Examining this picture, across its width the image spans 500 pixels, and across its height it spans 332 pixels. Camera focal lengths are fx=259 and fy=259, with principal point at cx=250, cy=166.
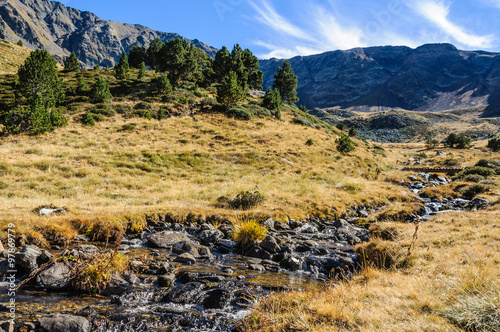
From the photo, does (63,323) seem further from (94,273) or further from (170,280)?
(170,280)

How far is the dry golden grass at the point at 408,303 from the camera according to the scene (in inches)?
163

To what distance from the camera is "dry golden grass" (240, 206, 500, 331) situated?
4.14 m

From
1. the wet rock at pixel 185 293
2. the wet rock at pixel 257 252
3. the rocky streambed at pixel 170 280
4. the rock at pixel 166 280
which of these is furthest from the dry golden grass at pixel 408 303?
the wet rock at pixel 257 252

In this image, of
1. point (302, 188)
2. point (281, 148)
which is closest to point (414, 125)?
point (281, 148)

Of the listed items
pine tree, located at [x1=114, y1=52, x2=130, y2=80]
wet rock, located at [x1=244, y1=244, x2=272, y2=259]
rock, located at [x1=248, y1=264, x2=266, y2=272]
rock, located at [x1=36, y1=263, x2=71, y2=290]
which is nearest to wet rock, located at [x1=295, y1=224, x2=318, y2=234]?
wet rock, located at [x1=244, y1=244, x2=272, y2=259]

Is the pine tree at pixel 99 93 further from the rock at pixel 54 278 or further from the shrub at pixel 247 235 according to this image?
the rock at pixel 54 278

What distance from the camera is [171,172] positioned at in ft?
91.6

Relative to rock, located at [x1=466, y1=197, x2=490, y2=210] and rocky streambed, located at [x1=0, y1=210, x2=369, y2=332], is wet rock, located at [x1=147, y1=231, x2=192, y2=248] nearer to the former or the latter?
rocky streambed, located at [x1=0, y1=210, x2=369, y2=332]

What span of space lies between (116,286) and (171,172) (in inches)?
850

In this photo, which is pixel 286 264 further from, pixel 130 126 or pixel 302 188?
pixel 130 126

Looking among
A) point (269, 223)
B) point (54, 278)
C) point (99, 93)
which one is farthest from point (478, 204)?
point (99, 93)

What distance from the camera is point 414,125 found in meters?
177

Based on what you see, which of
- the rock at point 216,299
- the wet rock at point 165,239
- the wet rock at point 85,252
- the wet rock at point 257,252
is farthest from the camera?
the wet rock at point 165,239

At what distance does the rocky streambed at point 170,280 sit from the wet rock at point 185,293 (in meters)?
0.03
